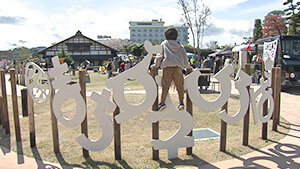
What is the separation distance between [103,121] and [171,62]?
1337 mm

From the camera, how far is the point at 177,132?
3783 mm

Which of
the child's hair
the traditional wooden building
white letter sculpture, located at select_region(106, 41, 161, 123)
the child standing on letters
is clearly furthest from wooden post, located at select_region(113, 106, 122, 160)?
the traditional wooden building

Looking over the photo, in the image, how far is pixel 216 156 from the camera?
3.85 meters

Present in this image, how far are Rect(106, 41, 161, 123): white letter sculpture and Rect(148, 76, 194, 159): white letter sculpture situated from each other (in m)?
0.18

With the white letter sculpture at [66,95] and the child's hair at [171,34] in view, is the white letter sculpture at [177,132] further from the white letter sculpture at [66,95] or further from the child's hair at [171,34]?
the white letter sculpture at [66,95]

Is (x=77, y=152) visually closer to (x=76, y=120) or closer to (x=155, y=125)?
(x=76, y=120)

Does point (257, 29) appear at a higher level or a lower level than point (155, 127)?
higher

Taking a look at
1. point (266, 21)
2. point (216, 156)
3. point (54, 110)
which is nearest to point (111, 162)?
point (54, 110)

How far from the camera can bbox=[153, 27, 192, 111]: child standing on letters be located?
11.7ft

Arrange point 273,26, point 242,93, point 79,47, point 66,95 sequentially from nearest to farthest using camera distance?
1. point 66,95
2. point 242,93
3. point 273,26
4. point 79,47

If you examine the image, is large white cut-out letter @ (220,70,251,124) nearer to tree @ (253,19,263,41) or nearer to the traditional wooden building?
the traditional wooden building

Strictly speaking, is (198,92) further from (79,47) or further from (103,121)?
(79,47)

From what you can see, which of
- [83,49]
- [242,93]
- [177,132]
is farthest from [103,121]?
[83,49]

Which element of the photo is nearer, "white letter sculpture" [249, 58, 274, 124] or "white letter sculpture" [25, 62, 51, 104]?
"white letter sculpture" [249, 58, 274, 124]
